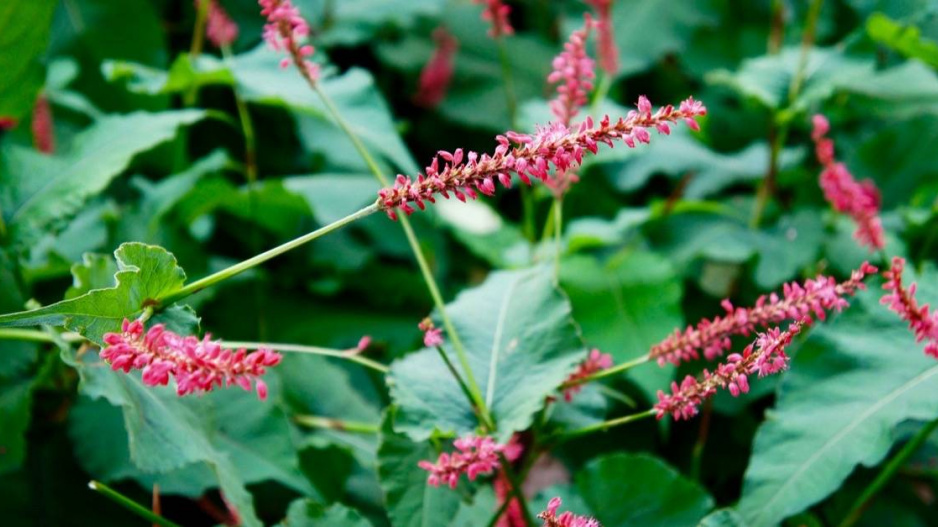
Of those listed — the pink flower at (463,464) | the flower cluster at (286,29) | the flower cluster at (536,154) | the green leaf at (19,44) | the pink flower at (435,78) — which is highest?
the pink flower at (435,78)

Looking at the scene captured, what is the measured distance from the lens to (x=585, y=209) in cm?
166

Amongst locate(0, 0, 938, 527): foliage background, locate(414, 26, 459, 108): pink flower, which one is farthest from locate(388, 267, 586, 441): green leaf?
locate(414, 26, 459, 108): pink flower

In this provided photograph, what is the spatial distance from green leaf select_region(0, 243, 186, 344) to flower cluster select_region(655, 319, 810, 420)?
42 centimetres

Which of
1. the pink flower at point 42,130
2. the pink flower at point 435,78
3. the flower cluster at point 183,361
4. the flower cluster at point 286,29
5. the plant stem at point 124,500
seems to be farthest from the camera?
the pink flower at point 435,78

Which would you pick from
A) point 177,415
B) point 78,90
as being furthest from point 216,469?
point 78,90

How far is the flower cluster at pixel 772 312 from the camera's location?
67 centimetres

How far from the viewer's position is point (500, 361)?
33.9 inches

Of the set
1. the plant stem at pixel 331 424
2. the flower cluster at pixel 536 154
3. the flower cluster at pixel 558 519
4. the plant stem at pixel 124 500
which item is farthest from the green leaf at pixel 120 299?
the plant stem at pixel 331 424

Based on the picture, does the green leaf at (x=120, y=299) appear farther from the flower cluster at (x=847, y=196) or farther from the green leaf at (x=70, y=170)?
the flower cluster at (x=847, y=196)

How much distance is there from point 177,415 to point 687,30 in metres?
1.45

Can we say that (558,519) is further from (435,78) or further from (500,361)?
(435,78)

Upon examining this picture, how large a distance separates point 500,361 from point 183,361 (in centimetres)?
38

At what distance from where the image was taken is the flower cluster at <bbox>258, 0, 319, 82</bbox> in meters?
0.77

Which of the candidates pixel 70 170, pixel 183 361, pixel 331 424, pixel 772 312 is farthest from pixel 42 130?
pixel 772 312
